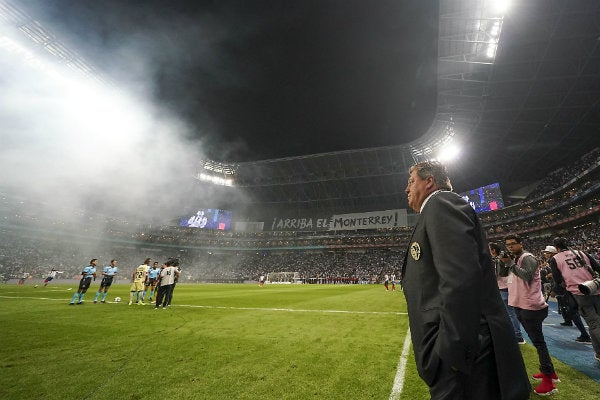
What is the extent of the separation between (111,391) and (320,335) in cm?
406

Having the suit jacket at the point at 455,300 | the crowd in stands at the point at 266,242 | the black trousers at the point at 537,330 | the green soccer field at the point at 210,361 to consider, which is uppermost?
the crowd in stands at the point at 266,242

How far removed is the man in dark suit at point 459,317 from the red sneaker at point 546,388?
11.0ft

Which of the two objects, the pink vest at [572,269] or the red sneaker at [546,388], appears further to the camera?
the pink vest at [572,269]

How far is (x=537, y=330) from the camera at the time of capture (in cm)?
420

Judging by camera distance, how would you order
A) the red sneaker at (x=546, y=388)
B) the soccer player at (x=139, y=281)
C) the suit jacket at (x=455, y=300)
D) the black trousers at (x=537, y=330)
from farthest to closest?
the soccer player at (x=139, y=281), the black trousers at (x=537, y=330), the red sneaker at (x=546, y=388), the suit jacket at (x=455, y=300)

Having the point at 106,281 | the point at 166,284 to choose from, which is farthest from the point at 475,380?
the point at 106,281

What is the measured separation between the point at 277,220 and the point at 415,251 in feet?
204

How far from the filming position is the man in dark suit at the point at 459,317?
141 cm

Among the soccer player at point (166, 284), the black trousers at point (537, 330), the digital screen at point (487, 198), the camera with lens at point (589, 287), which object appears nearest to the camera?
the black trousers at point (537, 330)

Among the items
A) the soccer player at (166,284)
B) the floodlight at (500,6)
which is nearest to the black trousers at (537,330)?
the soccer player at (166,284)

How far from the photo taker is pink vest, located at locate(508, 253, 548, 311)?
14.2 feet

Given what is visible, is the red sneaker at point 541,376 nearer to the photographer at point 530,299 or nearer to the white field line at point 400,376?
the photographer at point 530,299

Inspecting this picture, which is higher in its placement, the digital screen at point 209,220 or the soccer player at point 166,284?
the digital screen at point 209,220

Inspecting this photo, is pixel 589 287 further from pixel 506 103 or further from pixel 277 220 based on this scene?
pixel 277 220
